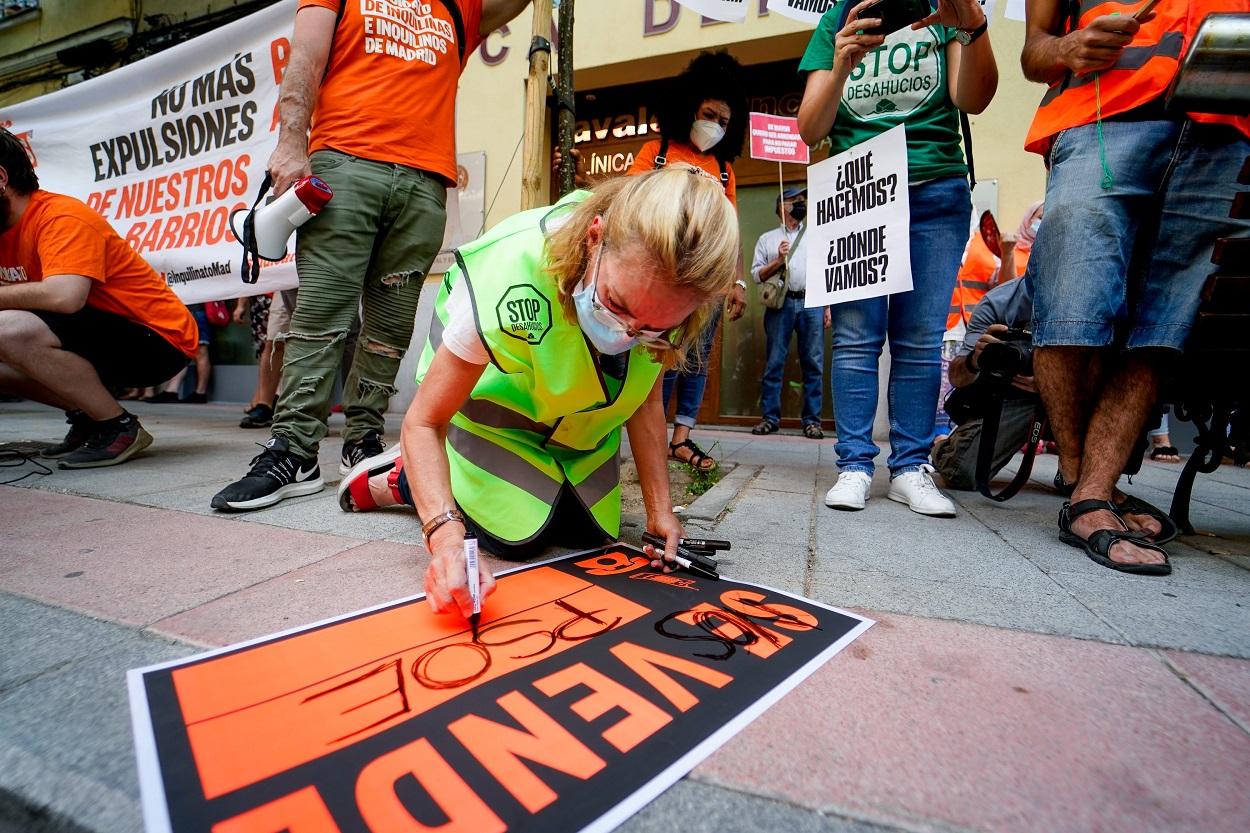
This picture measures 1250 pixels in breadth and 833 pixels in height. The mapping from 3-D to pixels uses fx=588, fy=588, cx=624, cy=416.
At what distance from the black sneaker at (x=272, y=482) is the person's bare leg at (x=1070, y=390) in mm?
2130

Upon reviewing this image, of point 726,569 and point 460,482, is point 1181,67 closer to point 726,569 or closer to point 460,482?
point 726,569

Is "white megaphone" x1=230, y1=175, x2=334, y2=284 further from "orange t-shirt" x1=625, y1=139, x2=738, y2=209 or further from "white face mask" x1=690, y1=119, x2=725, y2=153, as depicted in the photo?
"white face mask" x1=690, y1=119, x2=725, y2=153

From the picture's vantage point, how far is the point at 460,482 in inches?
50.0

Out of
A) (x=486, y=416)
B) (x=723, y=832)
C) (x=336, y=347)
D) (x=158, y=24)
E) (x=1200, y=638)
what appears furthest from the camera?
(x=158, y=24)

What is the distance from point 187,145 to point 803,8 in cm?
357

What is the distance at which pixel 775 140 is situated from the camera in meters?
3.66

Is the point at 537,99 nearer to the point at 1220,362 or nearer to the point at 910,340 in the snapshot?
the point at 910,340

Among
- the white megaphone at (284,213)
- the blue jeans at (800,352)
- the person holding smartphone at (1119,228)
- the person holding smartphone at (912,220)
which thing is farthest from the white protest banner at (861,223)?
the blue jeans at (800,352)

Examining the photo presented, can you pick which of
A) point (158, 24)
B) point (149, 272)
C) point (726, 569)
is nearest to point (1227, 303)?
point (726, 569)

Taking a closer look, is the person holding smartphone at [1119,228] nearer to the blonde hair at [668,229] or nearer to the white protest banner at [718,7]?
the blonde hair at [668,229]

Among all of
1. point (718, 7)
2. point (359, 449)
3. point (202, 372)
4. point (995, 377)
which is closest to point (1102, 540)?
point (995, 377)

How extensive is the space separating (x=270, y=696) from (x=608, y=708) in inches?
15.6

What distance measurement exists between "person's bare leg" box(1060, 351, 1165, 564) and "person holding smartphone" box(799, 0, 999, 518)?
362 millimetres

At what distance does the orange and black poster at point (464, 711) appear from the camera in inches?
20.5
